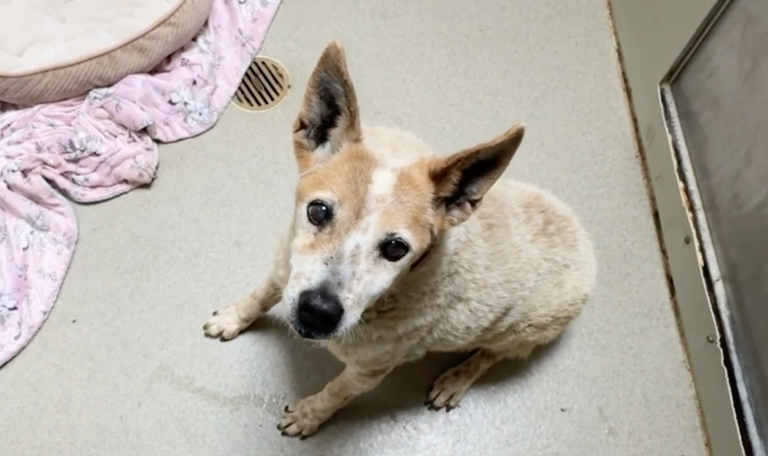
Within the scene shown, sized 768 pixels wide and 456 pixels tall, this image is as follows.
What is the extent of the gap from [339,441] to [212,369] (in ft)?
1.46

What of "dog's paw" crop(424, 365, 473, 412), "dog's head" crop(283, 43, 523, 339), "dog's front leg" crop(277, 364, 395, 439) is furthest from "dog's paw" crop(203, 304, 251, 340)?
"dog's head" crop(283, 43, 523, 339)

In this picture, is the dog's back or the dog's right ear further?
the dog's back

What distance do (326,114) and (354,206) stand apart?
219mm

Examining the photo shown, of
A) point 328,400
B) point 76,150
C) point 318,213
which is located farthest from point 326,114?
point 76,150

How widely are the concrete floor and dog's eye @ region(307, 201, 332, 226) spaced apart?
0.88m

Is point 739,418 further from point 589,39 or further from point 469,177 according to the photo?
point 589,39

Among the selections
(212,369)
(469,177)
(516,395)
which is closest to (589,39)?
(516,395)

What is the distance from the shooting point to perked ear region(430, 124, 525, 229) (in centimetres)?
142

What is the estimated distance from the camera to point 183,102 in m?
2.57

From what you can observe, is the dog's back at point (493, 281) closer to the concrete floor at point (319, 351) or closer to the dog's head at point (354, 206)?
the dog's head at point (354, 206)

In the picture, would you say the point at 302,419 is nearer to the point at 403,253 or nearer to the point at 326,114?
the point at 403,253

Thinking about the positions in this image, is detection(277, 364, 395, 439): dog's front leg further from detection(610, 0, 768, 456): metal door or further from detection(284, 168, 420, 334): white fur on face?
detection(610, 0, 768, 456): metal door

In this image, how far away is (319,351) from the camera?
2.32 meters

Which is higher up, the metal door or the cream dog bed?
the metal door
